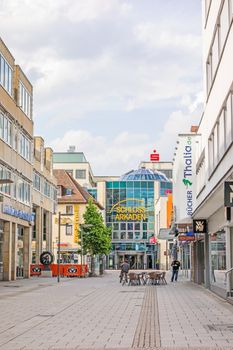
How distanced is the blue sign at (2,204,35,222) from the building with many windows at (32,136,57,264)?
761cm

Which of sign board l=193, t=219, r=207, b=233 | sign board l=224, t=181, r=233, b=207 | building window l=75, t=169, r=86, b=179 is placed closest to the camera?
sign board l=224, t=181, r=233, b=207

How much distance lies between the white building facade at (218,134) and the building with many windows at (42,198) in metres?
28.9

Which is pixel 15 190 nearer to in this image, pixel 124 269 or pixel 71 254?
pixel 124 269

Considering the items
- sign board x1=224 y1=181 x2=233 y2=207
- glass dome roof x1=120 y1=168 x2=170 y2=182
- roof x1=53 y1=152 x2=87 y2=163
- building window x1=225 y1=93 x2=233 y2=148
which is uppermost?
roof x1=53 y1=152 x2=87 y2=163

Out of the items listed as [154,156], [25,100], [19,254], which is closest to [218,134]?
[25,100]

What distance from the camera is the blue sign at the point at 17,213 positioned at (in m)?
42.4

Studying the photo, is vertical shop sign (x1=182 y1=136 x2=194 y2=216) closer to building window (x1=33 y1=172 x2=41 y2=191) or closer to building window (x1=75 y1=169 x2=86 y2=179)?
building window (x1=33 y1=172 x2=41 y2=191)

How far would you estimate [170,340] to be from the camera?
12797 mm

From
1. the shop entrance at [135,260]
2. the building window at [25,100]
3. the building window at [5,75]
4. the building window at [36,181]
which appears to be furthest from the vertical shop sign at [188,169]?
the shop entrance at [135,260]

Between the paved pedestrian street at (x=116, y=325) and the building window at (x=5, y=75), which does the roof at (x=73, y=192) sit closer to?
the building window at (x=5, y=75)

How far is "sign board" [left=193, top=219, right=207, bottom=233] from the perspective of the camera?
33156 millimetres

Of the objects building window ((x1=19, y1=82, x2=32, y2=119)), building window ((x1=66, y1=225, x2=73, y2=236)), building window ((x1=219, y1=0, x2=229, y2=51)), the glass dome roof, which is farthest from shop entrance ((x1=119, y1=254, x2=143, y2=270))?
building window ((x1=219, y1=0, x2=229, y2=51))

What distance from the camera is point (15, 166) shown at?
148 ft

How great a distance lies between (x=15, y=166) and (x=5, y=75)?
21.5ft
